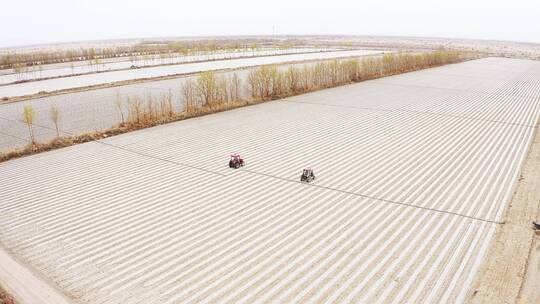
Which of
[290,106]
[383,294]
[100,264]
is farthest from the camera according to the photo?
[290,106]

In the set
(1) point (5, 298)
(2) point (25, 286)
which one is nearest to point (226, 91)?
(2) point (25, 286)

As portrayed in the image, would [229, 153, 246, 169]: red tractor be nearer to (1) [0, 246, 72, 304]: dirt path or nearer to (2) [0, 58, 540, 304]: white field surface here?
(2) [0, 58, 540, 304]: white field surface

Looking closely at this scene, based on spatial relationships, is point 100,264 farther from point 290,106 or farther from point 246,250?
point 290,106

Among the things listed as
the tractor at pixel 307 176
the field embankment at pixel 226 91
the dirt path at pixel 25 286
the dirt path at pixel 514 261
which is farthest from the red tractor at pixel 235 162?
the dirt path at pixel 514 261

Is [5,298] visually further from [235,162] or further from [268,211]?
[235,162]

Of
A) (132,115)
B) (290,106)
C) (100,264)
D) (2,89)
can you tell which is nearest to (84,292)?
(100,264)
